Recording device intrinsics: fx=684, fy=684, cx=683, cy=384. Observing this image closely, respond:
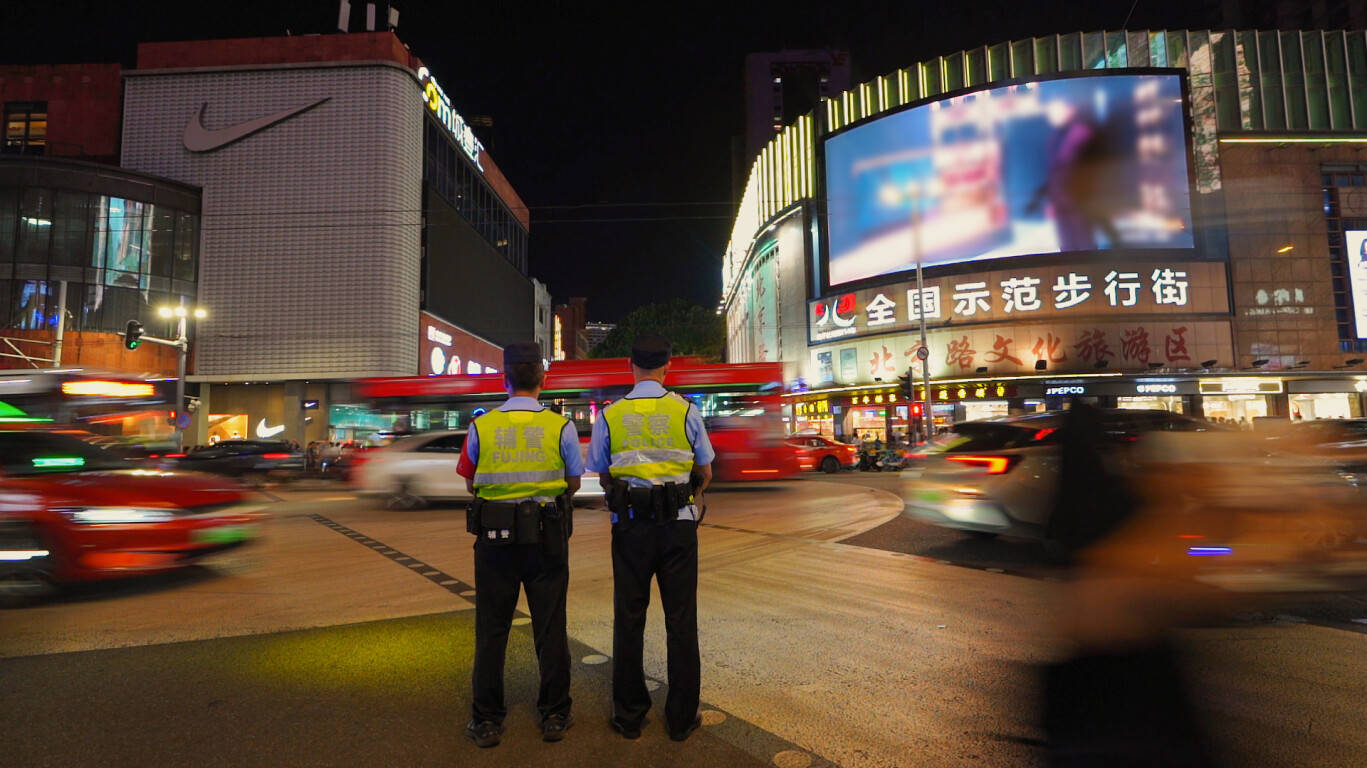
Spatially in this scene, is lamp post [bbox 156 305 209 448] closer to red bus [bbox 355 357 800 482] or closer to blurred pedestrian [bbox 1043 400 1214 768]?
red bus [bbox 355 357 800 482]

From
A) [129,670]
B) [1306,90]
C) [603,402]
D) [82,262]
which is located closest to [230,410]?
[82,262]

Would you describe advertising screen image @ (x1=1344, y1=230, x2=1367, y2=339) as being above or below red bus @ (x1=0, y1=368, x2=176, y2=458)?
above

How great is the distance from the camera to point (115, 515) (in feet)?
19.1

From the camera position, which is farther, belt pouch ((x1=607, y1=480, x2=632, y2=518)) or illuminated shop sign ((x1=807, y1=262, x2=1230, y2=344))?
illuminated shop sign ((x1=807, y1=262, x2=1230, y2=344))

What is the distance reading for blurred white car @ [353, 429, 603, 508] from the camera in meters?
13.0

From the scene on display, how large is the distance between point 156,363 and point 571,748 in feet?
126

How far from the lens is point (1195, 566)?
10.5ft

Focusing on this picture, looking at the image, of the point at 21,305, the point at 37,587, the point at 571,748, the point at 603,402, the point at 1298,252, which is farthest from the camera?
the point at 1298,252

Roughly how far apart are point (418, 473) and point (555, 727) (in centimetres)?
1095

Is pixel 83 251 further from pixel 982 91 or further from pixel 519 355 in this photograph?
pixel 982 91

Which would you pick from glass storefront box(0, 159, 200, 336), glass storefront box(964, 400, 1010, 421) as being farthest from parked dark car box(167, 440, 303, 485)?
glass storefront box(964, 400, 1010, 421)

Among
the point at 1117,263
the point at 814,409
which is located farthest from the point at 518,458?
the point at 814,409

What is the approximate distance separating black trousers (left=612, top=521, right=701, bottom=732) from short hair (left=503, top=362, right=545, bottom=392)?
849 mm

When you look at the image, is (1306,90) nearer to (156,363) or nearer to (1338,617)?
(1338,617)
